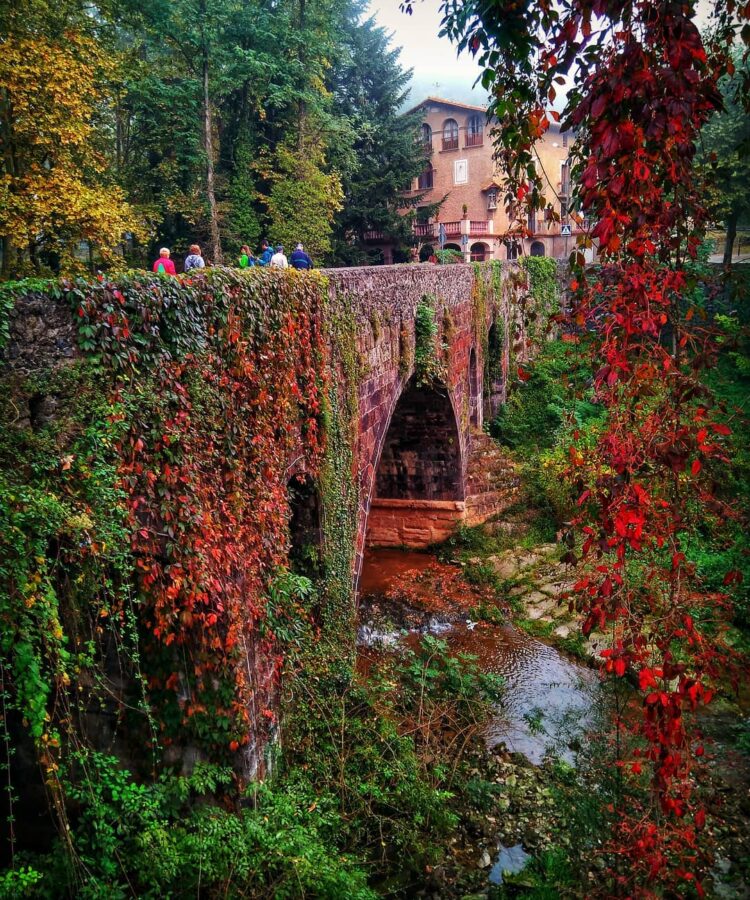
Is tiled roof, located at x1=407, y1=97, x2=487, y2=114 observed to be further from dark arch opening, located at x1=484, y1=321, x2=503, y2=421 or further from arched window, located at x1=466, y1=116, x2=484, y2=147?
dark arch opening, located at x1=484, y1=321, x2=503, y2=421

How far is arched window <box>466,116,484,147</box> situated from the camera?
35.8 m

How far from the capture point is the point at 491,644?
11.6m

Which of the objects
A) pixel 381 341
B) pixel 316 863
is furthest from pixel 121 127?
pixel 316 863

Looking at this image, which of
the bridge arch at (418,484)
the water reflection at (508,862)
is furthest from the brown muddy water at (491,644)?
the water reflection at (508,862)

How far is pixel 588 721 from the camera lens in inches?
362

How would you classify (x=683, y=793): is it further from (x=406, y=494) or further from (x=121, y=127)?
(x=121, y=127)

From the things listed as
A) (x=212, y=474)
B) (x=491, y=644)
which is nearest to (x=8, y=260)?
(x=212, y=474)

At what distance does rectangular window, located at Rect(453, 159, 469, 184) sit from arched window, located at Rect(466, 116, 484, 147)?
2.84ft

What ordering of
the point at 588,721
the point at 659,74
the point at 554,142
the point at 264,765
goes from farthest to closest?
the point at 554,142, the point at 588,721, the point at 264,765, the point at 659,74

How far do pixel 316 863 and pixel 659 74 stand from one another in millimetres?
4857

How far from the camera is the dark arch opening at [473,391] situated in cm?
1686

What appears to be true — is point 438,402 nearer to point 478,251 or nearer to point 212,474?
point 212,474

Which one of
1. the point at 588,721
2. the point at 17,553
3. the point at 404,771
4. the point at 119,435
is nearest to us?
the point at 17,553

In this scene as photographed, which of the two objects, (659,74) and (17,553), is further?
(17,553)
